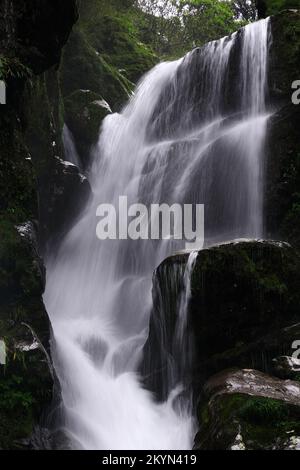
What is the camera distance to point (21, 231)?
7.54 metres

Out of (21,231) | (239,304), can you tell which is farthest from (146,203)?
(239,304)

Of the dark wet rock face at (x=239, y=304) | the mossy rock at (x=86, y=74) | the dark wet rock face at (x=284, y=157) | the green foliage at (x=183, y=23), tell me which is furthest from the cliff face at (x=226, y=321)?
the green foliage at (x=183, y=23)

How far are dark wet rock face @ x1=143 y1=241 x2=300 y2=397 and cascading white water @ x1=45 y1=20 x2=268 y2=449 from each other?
987 mm

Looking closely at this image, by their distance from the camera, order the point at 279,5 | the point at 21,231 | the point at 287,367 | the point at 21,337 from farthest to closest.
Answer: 1. the point at 279,5
2. the point at 21,231
3. the point at 287,367
4. the point at 21,337

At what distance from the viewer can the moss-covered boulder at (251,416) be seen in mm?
4781

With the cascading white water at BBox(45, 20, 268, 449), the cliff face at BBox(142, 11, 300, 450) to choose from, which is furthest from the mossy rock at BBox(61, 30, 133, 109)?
the cliff face at BBox(142, 11, 300, 450)

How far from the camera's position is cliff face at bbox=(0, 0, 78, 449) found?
589 centimetres

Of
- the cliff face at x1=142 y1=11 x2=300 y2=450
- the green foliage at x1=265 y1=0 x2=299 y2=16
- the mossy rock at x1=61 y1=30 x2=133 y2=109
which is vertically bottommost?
the cliff face at x1=142 y1=11 x2=300 y2=450

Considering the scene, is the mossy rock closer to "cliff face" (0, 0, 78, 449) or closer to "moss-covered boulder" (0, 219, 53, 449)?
"cliff face" (0, 0, 78, 449)

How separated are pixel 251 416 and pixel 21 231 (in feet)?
14.3

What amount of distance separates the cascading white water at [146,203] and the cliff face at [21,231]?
863mm

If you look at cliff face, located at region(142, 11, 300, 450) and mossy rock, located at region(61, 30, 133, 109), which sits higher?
mossy rock, located at region(61, 30, 133, 109)

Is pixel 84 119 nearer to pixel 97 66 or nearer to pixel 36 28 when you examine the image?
pixel 97 66

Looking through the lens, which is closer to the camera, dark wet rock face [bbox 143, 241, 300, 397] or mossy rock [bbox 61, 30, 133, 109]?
dark wet rock face [bbox 143, 241, 300, 397]
